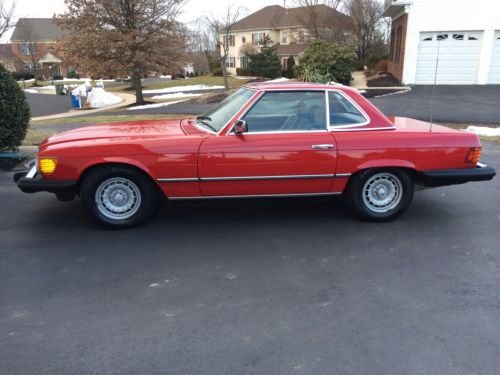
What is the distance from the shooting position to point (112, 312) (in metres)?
3.12

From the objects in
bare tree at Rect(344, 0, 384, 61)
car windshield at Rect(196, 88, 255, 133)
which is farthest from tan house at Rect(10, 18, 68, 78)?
car windshield at Rect(196, 88, 255, 133)

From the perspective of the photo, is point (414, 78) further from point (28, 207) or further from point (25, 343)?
point (25, 343)

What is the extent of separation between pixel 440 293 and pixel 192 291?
6.27ft

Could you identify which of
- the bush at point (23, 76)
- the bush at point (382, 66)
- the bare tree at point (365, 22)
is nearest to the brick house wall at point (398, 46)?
the bush at point (382, 66)

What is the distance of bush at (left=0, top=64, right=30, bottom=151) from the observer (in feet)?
23.8

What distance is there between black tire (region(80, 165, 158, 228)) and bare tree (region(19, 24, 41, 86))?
53701 millimetres

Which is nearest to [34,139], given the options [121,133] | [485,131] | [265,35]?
[121,133]

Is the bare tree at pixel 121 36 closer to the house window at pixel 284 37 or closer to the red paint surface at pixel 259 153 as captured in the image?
the red paint surface at pixel 259 153

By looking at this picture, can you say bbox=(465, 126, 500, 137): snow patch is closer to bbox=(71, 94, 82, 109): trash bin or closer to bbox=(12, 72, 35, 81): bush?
bbox=(71, 94, 82, 109): trash bin

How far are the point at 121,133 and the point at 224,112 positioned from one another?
114 centimetres

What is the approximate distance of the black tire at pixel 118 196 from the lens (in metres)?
4.43

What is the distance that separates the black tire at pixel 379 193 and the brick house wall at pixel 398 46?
62.1 ft

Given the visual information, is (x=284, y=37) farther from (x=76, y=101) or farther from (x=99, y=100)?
(x=76, y=101)

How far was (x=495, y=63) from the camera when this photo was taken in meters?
20.5
